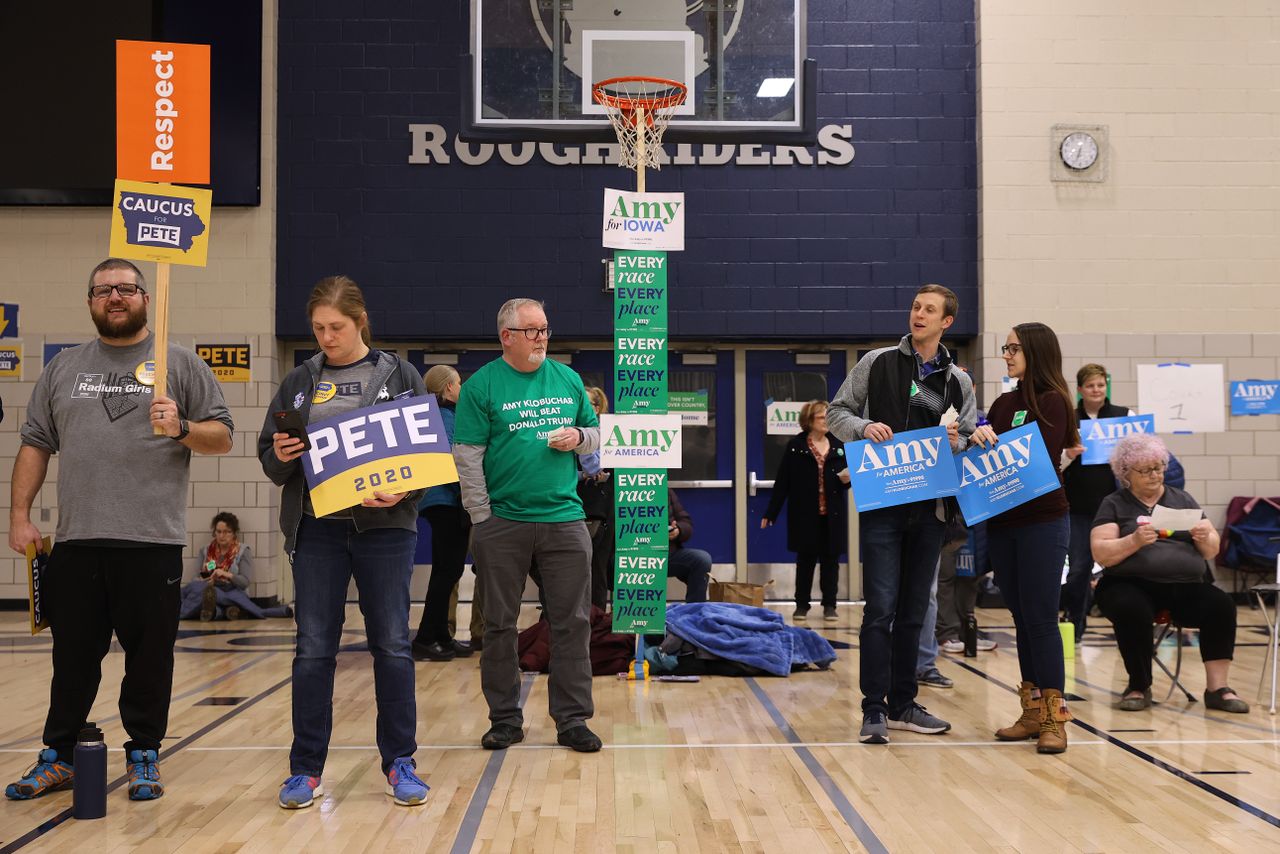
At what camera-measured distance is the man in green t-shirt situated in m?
4.68

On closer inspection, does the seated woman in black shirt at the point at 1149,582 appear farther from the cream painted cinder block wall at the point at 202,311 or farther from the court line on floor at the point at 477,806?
the cream painted cinder block wall at the point at 202,311

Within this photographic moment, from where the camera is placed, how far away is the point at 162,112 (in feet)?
13.9

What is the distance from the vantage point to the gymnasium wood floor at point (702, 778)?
355 cm

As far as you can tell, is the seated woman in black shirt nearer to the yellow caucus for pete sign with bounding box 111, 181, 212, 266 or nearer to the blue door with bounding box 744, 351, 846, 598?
the yellow caucus for pete sign with bounding box 111, 181, 212, 266

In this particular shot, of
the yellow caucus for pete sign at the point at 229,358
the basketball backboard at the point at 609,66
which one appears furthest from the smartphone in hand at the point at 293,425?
the yellow caucus for pete sign at the point at 229,358

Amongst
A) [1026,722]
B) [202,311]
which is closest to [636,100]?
[1026,722]

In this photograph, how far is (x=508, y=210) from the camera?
10.3 m

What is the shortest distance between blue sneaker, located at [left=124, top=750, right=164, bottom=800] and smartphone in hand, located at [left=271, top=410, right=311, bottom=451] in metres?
1.21

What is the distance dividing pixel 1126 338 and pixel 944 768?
6.73 meters

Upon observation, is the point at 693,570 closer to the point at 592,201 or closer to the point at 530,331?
the point at 530,331

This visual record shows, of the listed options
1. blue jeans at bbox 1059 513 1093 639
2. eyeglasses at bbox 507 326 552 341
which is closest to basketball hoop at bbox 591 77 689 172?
eyeglasses at bbox 507 326 552 341

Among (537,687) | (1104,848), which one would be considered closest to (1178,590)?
(1104,848)

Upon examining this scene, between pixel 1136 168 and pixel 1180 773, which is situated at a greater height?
pixel 1136 168

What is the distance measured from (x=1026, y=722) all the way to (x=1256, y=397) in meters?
6.51
